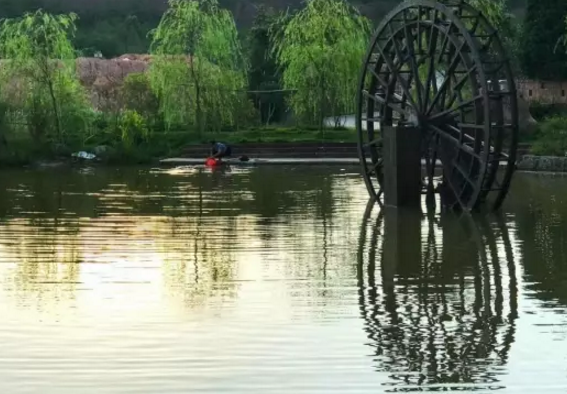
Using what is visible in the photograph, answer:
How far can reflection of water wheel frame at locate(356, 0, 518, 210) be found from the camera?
19969mm

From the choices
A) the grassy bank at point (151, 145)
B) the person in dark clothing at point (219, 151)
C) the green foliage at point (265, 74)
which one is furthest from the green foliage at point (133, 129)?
the green foliage at point (265, 74)

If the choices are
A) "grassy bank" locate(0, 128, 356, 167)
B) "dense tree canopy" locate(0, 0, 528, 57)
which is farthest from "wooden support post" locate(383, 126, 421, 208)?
"dense tree canopy" locate(0, 0, 528, 57)

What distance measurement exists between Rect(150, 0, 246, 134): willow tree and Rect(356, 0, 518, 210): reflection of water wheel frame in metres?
22.0

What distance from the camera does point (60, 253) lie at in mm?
15750

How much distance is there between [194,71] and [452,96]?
2407 cm

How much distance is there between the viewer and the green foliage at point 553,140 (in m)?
32.7

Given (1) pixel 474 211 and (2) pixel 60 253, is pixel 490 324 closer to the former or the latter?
(2) pixel 60 253

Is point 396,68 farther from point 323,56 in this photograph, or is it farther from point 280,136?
point 323,56

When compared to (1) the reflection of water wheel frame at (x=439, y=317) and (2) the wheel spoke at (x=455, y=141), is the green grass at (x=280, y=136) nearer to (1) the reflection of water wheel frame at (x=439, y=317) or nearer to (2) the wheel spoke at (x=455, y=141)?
(2) the wheel spoke at (x=455, y=141)

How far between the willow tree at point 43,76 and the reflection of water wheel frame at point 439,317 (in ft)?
91.1

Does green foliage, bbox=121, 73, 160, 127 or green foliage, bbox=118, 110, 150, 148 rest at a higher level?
green foliage, bbox=121, 73, 160, 127

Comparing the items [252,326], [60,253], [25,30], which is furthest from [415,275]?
[25,30]

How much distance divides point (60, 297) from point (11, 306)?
2.04ft

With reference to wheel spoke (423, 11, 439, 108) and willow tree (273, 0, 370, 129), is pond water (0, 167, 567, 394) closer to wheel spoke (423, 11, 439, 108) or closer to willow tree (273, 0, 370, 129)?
wheel spoke (423, 11, 439, 108)
